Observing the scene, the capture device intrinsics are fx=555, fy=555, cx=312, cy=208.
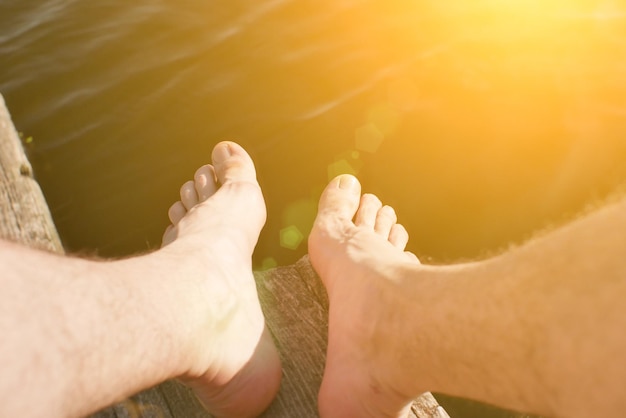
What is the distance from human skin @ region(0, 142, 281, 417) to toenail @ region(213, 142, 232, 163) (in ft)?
2.07

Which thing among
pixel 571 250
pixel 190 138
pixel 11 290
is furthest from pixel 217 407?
pixel 190 138

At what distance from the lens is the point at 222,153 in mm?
2326

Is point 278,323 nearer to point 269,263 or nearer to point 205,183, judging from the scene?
point 269,263

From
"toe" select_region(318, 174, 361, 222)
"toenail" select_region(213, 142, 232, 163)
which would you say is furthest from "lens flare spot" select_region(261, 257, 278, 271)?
"toenail" select_region(213, 142, 232, 163)

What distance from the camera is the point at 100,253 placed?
7.84 feet

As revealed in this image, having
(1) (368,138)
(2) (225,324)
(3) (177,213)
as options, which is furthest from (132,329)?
(1) (368,138)

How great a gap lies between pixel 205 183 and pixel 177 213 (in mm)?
165

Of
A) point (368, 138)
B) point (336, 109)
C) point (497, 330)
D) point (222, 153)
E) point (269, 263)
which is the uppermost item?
point (497, 330)

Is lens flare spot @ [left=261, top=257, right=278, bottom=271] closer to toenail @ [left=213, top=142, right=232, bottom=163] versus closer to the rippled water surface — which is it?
the rippled water surface

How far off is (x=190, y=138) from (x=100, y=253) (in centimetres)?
72

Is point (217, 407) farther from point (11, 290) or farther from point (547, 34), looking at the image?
point (547, 34)

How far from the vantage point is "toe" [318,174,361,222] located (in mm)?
2078

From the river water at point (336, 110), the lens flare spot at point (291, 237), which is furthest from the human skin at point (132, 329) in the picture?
the river water at point (336, 110)

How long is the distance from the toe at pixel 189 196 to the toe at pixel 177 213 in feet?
0.06
